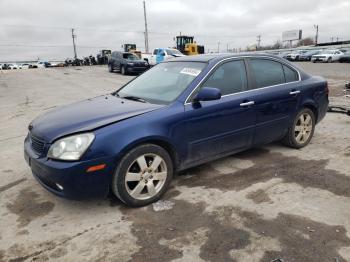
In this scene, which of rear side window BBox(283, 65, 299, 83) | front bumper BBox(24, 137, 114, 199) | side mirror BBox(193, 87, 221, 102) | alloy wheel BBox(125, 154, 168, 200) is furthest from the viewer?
rear side window BBox(283, 65, 299, 83)

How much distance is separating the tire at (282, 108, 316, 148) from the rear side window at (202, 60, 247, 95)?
4.19 ft

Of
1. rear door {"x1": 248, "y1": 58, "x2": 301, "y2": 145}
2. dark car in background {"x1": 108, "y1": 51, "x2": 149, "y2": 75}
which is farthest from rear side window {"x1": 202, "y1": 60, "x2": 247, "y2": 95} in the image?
dark car in background {"x1": 108, "y1": 51, "x2": 149, "y2": 75}

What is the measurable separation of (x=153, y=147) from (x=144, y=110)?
42 centimetres

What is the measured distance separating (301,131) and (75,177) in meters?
3.66

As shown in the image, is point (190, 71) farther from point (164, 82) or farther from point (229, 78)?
point (229, 78)

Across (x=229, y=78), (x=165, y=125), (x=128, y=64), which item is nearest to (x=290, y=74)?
(x=229, y=78)

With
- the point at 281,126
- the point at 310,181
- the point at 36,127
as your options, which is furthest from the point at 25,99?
the point at 310,181

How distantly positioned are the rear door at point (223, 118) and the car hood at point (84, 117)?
1.69ft

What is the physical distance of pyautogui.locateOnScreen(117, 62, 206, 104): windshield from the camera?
4.04m

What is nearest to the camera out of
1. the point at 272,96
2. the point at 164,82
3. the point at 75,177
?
the point at 75,177

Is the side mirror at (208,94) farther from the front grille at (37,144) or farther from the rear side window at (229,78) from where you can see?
the front grille at (37,144)

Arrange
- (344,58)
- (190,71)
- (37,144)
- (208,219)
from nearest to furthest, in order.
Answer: (208,219), (37,144), (190,71), (344,58)

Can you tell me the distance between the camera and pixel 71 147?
126 inches

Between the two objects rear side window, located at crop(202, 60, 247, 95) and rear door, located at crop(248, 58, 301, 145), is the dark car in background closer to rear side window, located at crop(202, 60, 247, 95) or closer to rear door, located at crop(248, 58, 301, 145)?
rear door, located at crop(248, 58, 301, 145)
